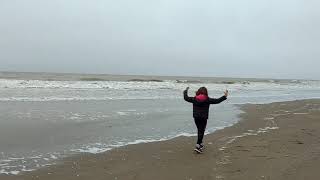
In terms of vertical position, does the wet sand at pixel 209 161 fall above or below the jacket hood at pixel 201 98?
below

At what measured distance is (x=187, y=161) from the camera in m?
8.98

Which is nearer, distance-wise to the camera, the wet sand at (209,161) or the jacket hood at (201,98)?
the wet sand at (209,161)

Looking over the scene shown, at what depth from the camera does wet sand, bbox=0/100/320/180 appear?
7.65m

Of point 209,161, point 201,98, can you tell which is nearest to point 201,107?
point 201,98

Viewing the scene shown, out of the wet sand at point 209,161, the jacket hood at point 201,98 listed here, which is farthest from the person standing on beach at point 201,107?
the wet sand at point 209,161

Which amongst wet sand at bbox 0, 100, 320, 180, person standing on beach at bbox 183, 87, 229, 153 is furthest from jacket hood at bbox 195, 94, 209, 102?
wet sand at bbox 0, 100, 320, 180

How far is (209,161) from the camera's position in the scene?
8852 millimetres

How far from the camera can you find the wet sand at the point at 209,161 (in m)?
7.65

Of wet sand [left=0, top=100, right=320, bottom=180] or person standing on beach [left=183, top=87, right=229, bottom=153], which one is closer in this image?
wet sand [left=0, top=100, right=320, bottom=180]

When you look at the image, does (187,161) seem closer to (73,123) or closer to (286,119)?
(73,123)

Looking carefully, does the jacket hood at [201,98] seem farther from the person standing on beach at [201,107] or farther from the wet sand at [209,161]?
the wet sand at [209,161]

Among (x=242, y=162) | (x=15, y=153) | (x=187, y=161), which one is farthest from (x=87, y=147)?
(x=242, y=162)

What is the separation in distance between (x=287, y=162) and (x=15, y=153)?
18.8 feet

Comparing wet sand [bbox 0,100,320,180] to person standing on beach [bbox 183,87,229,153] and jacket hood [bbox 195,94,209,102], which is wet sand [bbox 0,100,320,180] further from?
jacket hood [bbox 195,94,209,102]
